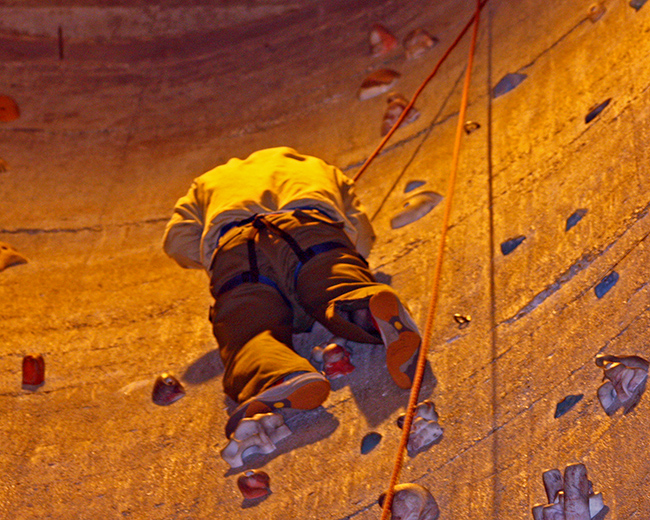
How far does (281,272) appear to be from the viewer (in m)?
1.81

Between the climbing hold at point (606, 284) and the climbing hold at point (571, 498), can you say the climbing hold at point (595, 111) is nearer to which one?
the climbing hold at point (606, 284)

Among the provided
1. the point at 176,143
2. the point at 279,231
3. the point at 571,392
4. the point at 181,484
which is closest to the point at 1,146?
the point at 176,143

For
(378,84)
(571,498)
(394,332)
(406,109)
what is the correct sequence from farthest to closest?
(378,84), (406,109), (394,332), (571,498)

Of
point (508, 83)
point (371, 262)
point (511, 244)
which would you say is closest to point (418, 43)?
point (508, 83)

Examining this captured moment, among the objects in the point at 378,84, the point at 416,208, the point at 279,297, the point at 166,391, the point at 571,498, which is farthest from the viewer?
the point at 378,84

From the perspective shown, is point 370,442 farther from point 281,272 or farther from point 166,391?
point 166,391

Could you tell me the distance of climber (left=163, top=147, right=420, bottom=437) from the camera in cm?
158

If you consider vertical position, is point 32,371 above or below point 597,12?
below

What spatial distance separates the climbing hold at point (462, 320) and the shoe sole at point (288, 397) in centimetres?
40

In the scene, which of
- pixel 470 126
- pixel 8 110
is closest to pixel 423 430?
pixel 470 126

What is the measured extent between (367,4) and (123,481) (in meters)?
2.73

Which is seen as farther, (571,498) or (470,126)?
(470,126)

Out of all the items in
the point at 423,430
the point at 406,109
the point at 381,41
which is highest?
the point at 381,41

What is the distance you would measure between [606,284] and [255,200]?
866mm
